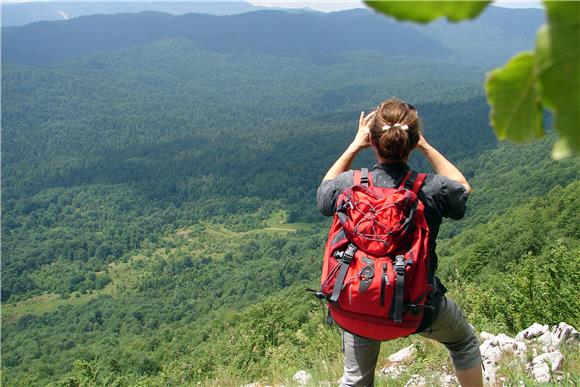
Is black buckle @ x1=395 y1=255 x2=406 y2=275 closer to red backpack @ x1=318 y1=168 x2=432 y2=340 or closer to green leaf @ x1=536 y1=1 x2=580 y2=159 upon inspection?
red backpack @ x1=318 y1=168 x2=432 y2=340

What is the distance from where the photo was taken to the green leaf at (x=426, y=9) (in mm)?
332

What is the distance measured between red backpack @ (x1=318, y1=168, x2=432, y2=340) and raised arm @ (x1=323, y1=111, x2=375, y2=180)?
0.76 feet

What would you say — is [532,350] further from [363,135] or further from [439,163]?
[363,135]

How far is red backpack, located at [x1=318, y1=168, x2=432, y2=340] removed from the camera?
6.15 ft

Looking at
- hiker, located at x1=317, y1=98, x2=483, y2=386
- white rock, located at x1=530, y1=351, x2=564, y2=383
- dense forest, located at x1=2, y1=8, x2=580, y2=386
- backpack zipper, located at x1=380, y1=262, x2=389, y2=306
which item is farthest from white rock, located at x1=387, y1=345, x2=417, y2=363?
backpack zipper, located at x1=380, y1=262, x2=389, y2=306

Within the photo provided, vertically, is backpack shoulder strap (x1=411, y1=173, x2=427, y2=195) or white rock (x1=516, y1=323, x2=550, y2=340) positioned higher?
backpack shoulder strap (x1=411, y1=173, x2=427, y2=195)

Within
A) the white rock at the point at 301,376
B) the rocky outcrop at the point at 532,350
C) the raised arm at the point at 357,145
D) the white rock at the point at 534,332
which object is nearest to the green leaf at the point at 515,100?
the raised arm at the point at 357,145

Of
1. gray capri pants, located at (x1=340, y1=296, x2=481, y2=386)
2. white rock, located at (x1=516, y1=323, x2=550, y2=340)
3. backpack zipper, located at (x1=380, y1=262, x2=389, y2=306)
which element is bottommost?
white rock, located at (x1=516, y1=323, x2=550, y2=340)

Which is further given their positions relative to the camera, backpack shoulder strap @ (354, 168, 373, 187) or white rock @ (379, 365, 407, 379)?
white rock @ (379, 365, 407, 379)

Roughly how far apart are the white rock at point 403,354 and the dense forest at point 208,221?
503mm

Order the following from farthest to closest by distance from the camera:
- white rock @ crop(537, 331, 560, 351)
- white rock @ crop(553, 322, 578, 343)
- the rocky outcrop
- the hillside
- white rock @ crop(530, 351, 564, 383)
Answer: the hillside
white rock @ crop(553, 322, 578, 343)
white rock @ crop(537, 331, 560, 351)
the rocky outcrop
white rock @ crop(530, 351, 564, 383)

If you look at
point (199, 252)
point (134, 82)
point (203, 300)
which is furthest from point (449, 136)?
point (134, 82)

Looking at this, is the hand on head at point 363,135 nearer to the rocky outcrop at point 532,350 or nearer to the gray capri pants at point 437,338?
the gray capri pants at point 437,338

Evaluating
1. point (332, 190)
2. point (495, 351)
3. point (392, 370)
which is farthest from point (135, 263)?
point (332, 190)
